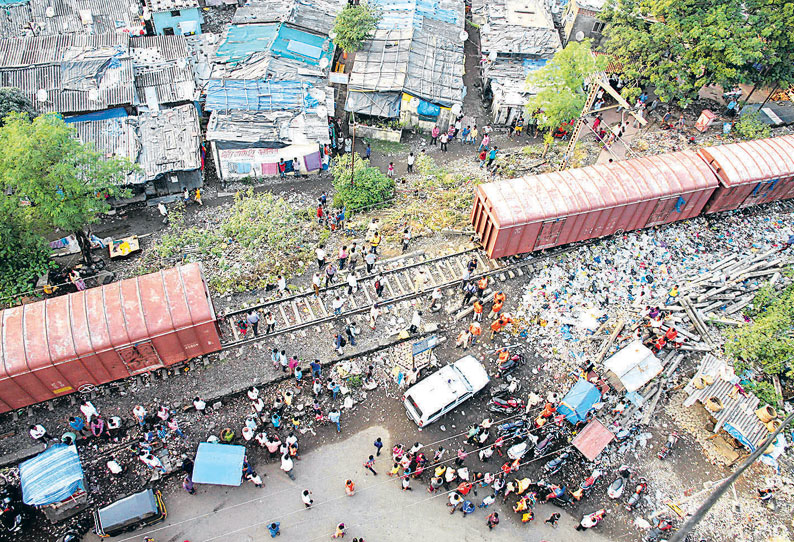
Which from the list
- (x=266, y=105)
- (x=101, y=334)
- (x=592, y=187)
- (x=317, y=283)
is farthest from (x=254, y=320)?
(x=592, y=187)

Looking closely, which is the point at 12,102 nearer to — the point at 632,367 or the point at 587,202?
the point at 587,202

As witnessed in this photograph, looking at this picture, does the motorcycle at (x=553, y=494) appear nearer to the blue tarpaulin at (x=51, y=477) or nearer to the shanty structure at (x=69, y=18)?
the blue tarpaulin at (x=51, y=477)

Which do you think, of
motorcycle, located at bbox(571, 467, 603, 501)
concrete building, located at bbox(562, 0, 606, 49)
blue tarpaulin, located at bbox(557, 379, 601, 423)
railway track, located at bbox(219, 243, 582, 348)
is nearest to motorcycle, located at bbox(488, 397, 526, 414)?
A: blue tarpaulin, located at bbox(557, 379, 601, 423)

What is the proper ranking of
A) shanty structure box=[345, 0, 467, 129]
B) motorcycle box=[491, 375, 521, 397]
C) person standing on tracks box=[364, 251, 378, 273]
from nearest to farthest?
motorcycle box=[491, 375, 521, 397]
person standing on tracks box=[364, 251, 378, 273]
shanty structure box=[345, 0, 467, 129]

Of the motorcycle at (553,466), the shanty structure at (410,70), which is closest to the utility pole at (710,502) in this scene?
the motorcycle at (553,466)

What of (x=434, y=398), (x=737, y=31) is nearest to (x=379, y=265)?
(x=434, y=398)

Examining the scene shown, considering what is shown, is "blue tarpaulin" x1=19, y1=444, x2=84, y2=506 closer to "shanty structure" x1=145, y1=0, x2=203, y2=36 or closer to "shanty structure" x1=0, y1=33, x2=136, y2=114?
"shanty structure" x1=0, y1=33, x2=136, y2=114
